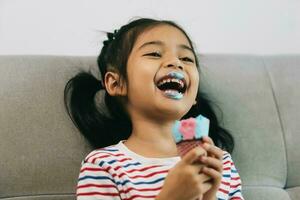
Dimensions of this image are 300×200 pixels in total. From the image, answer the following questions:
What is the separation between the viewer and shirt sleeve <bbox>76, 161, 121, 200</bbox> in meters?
1.05

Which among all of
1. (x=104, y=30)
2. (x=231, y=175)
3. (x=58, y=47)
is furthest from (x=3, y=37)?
(x=231, y=175)

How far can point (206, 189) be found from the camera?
3.07ft

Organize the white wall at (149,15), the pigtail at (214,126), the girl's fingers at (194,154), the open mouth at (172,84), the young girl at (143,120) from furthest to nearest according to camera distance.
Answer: the white wall at (149,15), the pigtail at (214,126), the open mouth at (172,84), the young girl at (143,120), the girl's fingers at (194,154)

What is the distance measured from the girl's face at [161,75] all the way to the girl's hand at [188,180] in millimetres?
212

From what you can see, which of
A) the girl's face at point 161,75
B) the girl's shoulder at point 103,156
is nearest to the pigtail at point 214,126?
the girl's face at point 161,75

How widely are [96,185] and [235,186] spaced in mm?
382

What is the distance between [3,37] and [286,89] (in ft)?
3.16

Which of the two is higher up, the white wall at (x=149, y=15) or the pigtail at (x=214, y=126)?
the white wall at (x=149, y=15)

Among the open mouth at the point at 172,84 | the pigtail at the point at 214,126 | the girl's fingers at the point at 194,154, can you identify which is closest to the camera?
the girl's fingers at the point at 194,154

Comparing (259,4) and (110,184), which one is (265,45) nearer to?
(259,4)

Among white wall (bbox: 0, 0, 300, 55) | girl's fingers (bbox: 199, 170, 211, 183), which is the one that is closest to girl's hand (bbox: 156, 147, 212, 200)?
girl's fingers (bbox: 199, 170, 211, 183)

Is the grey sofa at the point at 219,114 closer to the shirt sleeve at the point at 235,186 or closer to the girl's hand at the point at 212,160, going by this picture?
the shirt sleeve at the point at 235,186

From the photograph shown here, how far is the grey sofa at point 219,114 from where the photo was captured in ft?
3.93

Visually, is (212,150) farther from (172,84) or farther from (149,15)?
(149,15)
